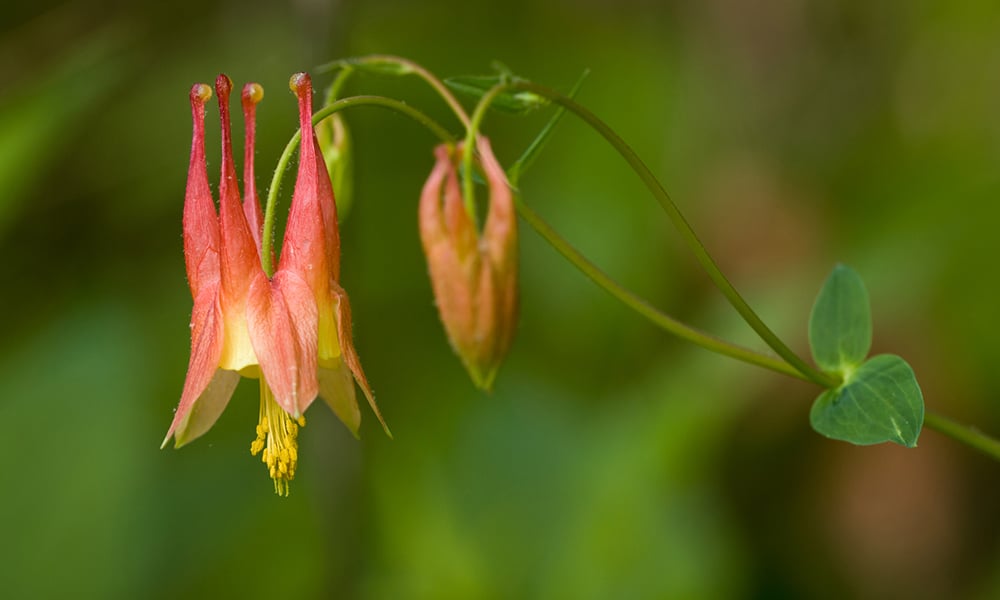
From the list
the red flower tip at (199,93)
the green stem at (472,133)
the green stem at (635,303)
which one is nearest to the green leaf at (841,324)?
the green stem at (635,303)

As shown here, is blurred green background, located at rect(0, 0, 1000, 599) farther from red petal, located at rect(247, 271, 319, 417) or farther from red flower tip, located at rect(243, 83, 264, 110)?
red flower tip, located at rect(243, 83, 264, 110)

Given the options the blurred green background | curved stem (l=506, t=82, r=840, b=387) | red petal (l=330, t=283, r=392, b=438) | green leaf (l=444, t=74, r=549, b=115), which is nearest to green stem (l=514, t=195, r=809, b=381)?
curved stem (l=506, t=82, r=840, b=387)

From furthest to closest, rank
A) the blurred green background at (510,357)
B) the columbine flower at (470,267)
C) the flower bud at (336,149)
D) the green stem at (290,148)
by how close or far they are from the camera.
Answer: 1. the blurred green background at (510,357)
2. the flower bud at (336,149)
3. the columbine flower at (470,267)
4. the green stem at (290,148)

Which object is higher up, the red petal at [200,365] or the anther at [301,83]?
the anther at [301,83]

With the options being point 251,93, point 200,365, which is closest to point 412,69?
point 251,93

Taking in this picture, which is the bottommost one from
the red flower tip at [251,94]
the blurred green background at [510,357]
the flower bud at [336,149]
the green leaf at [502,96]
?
the blurred green background at [510,357]

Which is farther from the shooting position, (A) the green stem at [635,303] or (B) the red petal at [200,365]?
(A) the green stem at [635,303]

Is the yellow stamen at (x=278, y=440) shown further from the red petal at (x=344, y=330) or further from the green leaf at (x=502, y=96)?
the green leaf at (x=502, y=96)

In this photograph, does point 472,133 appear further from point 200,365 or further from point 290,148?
point 200,365
